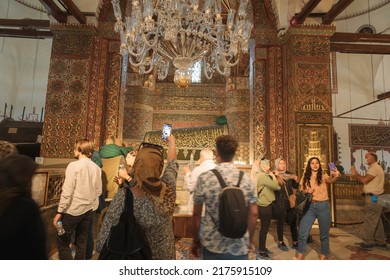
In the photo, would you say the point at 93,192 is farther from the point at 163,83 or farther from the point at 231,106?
the point at 163,83

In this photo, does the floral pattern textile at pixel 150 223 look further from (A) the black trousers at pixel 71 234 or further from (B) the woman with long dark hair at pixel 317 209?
(B) the woman with long dark hair at pixel 317 209

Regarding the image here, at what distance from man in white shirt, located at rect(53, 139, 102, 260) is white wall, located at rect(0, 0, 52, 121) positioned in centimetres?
1118

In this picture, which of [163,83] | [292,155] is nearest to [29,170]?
[292,155]

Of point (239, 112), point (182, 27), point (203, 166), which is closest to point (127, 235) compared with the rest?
point (203, 166)

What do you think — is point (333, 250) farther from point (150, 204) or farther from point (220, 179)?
point (150, 204)

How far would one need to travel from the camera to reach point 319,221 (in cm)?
250

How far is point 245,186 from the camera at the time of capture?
1.33 m

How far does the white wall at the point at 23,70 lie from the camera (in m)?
10.8

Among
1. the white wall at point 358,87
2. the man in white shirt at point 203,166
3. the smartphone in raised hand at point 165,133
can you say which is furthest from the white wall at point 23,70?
the white wall at point 358,87

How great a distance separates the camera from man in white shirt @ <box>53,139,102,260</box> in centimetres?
200

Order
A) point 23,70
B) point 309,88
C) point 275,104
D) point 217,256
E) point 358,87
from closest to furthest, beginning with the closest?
1. point 217,256
2. point 309,88
3. point 275,104
4. point 23,70
5. point 358,87

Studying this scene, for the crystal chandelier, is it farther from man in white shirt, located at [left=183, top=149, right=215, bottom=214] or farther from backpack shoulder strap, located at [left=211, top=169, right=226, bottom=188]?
backpack shoulder strap, located at [left=211, top=169, right=226, bottom=188]

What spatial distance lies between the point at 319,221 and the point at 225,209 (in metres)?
1.72

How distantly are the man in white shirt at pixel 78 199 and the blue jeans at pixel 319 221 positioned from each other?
6.56ft
